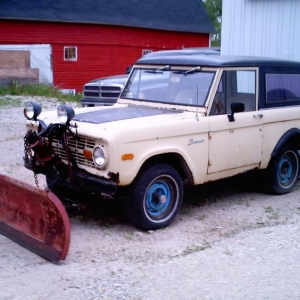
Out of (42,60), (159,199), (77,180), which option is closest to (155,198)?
(159,199)

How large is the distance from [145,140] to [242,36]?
7.19 metres

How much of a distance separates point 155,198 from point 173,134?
77 cm

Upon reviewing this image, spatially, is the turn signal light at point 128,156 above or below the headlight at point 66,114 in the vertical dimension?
below

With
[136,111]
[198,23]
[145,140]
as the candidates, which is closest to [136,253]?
[145,140]

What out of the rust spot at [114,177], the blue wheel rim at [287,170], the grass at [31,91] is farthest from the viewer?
the grass at [31,91]

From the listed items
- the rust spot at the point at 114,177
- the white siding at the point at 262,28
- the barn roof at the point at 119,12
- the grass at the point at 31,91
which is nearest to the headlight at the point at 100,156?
the rust spot at the point at 114,177

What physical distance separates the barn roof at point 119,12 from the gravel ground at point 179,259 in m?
20.8

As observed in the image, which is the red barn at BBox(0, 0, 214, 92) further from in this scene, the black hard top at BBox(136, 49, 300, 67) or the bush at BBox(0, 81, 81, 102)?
the black hard top at BBox(136, 49, 300, 67)

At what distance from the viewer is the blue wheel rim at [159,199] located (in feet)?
20.8

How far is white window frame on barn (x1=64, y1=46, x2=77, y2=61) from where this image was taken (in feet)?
90.8

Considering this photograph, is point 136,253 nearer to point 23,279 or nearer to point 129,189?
point 129,189

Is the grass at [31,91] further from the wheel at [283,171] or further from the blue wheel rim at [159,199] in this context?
the blue wheel rim at [159,199]

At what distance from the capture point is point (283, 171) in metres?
8.10

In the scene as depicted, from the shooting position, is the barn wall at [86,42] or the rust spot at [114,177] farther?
the barn wall at [86,42]
